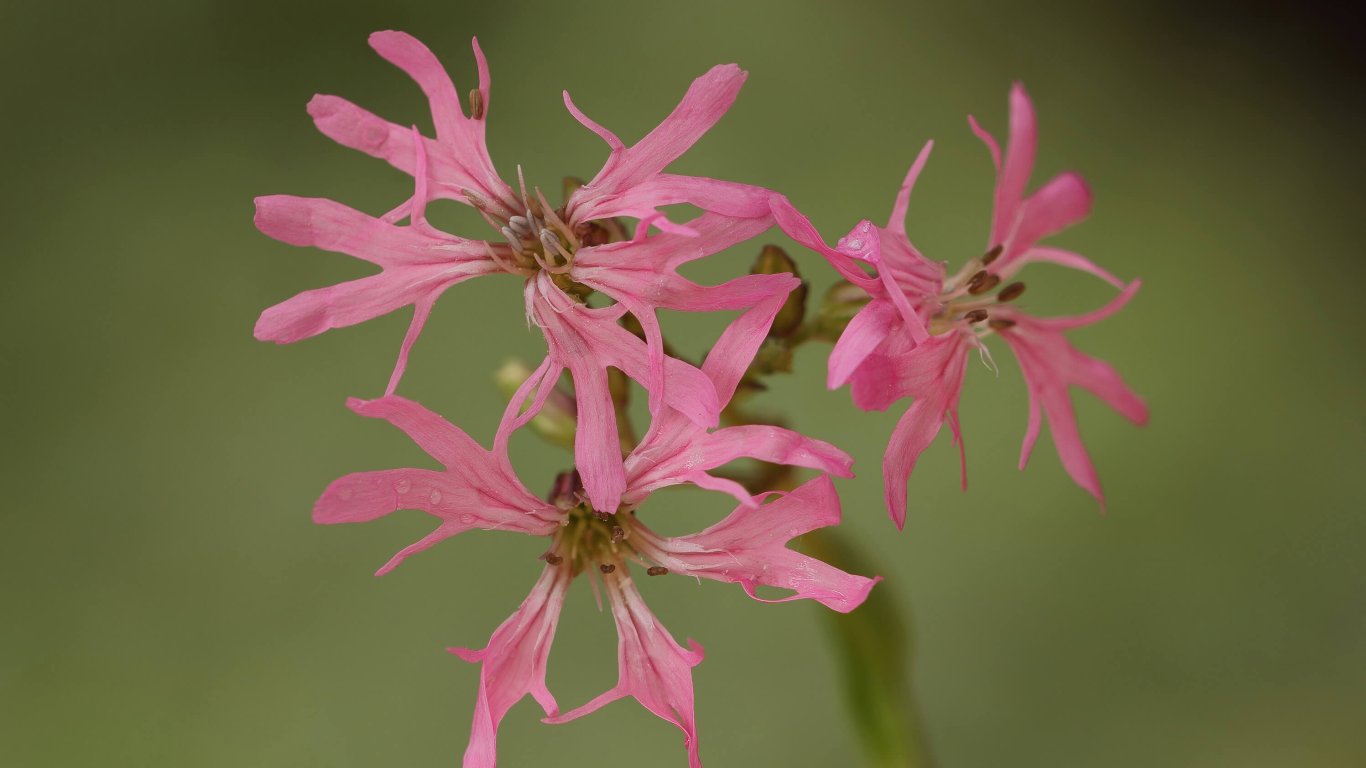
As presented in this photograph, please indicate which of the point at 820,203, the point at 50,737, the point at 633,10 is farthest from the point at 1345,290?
the point at 50,737

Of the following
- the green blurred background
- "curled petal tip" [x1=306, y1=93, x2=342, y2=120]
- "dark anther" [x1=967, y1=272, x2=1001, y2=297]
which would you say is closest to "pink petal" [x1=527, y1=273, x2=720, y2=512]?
"curled petal tip" [x1=306, y1=93, x2=342, y2=120]

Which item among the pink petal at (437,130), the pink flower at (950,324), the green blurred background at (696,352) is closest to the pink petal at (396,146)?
the pink petal at (437,130)

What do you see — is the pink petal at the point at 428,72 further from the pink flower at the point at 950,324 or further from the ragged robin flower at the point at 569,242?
the pink flower at the point at 950,324

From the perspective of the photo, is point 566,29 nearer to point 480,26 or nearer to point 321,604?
point 480,26

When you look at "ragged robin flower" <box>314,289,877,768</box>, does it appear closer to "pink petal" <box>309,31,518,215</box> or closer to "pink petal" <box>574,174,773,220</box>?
"pink petal" <box>574,174,773,220</box>

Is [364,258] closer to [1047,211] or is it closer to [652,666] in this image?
[652,666]

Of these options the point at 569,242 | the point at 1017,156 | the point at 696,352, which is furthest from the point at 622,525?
the point at 696,352

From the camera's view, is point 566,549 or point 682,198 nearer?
point 682,198
